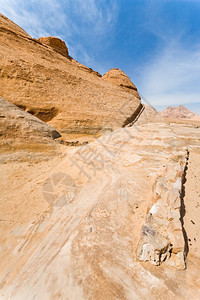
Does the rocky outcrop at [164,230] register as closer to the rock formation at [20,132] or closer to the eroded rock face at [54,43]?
the rock formation at [20,132]

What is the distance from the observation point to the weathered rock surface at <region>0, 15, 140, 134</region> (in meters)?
10.4

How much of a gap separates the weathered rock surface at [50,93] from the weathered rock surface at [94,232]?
240 inches

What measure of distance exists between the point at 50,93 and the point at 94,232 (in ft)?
38.3

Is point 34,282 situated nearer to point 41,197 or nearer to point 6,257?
point 6,257

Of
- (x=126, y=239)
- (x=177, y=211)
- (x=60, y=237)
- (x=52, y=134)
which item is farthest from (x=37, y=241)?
(x=52, y=134)

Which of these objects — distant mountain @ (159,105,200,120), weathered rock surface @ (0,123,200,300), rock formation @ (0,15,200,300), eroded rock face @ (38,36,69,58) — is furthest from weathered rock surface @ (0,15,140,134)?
distant mountain @ (159,105,200,120)

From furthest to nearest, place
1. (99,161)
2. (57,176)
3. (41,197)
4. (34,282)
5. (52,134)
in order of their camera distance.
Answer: (52,134) → (99,161) → (57,176) → (41,197) → (34,282)

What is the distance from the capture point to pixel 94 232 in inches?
98.2

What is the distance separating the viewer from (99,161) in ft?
19.7

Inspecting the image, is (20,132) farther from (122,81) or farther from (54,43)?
(122,81)

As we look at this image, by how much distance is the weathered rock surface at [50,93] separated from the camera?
34.0 ft

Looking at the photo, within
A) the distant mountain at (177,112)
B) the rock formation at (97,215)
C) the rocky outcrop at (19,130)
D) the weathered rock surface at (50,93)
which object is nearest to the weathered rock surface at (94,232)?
the rock formation at (97,215)

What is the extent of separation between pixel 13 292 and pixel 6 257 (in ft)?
3.16

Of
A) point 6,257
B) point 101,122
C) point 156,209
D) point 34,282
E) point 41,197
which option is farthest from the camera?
point 101,122
